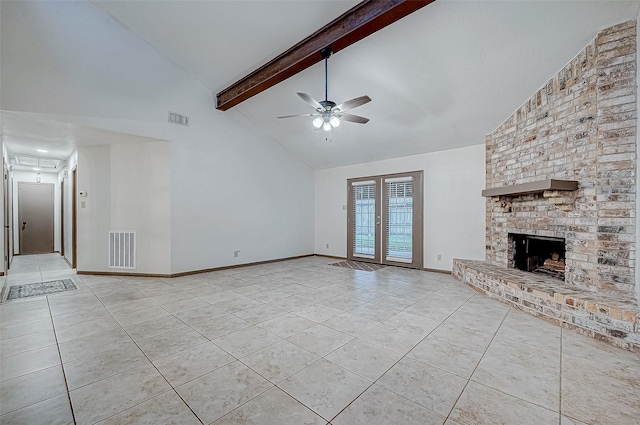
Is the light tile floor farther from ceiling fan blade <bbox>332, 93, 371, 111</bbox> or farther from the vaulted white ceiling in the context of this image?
the vaulted white ceiling

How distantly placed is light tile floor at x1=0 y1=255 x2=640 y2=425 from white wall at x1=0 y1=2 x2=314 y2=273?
2052mm

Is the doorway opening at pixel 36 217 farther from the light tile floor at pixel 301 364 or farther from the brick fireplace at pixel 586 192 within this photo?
the brick fireplace at pixel 586 192

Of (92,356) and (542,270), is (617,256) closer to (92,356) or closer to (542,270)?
(542,270)

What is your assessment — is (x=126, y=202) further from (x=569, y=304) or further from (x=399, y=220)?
(x=569, y=304)

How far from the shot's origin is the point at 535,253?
4.37 metres

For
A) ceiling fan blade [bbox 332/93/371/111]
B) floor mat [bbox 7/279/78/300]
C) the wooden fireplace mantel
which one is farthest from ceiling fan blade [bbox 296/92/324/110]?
floor mat [bbox 7/279/78/300]

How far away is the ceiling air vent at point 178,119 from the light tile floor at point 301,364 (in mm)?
3194

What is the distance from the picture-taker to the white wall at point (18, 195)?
7.48 m

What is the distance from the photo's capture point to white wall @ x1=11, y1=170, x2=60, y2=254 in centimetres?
748

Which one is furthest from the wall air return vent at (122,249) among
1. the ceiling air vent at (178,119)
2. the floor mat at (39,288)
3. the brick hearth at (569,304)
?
Answer: the brick hearth at (569,304)

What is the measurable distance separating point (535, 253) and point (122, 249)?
7320mm

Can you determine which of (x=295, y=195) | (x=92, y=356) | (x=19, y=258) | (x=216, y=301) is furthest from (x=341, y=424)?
(x=19, y=258)

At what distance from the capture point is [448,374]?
2.02 m

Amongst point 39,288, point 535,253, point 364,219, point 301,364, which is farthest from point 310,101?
point 39,288
